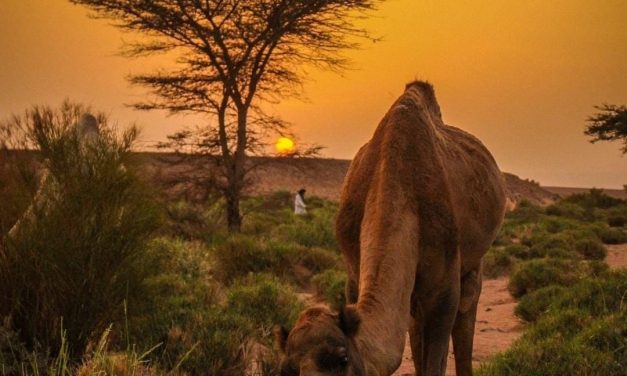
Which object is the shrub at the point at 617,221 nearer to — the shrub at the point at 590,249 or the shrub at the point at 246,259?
the shrub at the point at 590,249

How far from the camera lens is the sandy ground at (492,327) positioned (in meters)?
8.57

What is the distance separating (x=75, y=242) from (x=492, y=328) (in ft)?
21.7

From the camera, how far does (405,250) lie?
4.46 metres

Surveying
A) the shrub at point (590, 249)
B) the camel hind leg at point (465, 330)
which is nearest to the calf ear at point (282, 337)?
the camel hind leg at point (465, 330)

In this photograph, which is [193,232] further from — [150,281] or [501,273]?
[150,281]

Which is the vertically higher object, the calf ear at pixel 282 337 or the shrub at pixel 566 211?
the shrub at pixel 566 211

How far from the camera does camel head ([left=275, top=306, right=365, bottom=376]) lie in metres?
3.05

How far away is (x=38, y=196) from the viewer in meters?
6.71

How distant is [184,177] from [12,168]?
16.1 m

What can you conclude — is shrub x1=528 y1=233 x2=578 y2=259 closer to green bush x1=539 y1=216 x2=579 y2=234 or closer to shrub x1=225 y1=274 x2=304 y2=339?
green bush x1=539 y1=216 x2=579 y2=234

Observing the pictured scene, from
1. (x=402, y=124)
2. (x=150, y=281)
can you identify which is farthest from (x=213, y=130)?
(x=402, y=124)

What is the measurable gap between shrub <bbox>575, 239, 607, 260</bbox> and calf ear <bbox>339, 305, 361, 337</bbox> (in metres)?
16.4

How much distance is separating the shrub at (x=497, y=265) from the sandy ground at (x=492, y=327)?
2.95 feet

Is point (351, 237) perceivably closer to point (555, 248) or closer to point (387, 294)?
point (387, 294)
